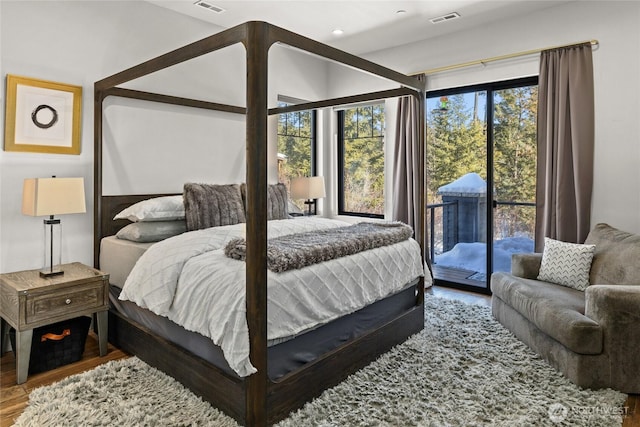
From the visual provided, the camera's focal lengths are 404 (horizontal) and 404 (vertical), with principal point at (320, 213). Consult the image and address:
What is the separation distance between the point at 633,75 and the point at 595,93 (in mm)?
277

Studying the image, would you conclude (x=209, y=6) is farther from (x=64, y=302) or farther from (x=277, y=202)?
(x=64, y=302)

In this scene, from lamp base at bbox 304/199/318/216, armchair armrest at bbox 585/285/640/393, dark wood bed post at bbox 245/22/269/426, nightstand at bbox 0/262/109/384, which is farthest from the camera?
lamp base at bbox 304/199/318/216

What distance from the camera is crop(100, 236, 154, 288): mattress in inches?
111

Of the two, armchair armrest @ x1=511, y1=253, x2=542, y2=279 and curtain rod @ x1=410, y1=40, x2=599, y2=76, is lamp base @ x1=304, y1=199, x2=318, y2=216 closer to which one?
curtain rod @ x1=410, y1=40, x2=599, y2=76

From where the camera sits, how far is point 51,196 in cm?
254

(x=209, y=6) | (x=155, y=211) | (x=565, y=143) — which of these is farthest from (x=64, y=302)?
(x=565, y=143)

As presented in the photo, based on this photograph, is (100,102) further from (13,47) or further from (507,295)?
(507,295)

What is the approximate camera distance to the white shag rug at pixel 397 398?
197 cm

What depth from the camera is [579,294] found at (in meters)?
2.84

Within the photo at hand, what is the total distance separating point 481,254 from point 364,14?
2.77m

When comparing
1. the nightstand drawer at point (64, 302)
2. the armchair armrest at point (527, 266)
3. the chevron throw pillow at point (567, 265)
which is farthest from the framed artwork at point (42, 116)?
the chevron throw pillow at point (567, 265)

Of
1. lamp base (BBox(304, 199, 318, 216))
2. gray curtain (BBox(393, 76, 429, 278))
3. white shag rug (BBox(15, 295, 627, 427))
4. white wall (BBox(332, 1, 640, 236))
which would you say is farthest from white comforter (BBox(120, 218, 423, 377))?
lamp base (BBox(304, 199, 318, 216))

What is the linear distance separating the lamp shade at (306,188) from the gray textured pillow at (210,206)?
137 centimetres

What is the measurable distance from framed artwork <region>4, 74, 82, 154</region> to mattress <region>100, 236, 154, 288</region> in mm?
758
